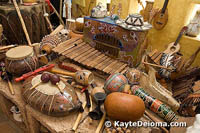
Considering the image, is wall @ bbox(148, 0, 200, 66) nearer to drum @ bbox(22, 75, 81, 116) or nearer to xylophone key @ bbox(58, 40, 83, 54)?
xylophone key @ bbox(58, 40, 83, 54)

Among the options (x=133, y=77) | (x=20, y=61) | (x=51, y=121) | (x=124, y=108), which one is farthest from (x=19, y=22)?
(x=124, y=108)

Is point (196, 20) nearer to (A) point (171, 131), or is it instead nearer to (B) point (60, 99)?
(A) point (171, 131)

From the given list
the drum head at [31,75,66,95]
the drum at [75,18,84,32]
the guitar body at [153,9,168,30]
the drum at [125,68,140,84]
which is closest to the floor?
the drum head at [31,75,66,95]

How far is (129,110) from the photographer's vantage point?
65.4 inches

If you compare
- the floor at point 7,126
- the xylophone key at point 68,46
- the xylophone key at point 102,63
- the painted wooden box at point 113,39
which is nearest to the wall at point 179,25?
the painted wooden box at point 113,39

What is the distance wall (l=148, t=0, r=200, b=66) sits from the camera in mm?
3362

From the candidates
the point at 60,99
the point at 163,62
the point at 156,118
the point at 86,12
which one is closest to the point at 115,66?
the point at 163,62

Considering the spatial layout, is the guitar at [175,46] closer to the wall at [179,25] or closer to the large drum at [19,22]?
the wall at [179,25]

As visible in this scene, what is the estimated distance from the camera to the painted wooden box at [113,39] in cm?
275

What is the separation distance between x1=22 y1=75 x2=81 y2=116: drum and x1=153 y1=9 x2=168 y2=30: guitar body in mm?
2903

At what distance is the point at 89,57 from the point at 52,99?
50.4 inches

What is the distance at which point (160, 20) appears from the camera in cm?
368

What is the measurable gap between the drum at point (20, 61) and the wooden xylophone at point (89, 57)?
52 centimetres

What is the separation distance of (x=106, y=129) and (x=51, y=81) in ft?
2.96
